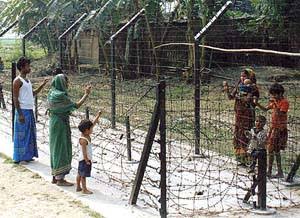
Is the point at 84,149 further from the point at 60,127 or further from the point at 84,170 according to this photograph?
the point at 60,127

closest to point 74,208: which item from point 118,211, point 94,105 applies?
point 118,211

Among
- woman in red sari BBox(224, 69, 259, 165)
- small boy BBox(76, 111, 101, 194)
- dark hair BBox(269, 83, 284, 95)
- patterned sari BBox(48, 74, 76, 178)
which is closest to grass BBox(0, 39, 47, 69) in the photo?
patterned sari BBox(48, 74, 76, 178)

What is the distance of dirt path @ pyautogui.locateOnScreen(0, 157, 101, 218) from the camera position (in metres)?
5.94

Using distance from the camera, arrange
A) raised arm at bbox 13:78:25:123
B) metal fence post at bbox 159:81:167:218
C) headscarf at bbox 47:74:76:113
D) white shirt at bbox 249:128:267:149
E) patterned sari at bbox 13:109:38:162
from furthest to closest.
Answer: patterned sari at bbox 13:109:38:162, raised arm at bbox 13:78:25:123, headscarf at bbox 47:74:76:113, white shirt at bbox 249:128:267:149, metal fence post at bbox 159:81:167:218

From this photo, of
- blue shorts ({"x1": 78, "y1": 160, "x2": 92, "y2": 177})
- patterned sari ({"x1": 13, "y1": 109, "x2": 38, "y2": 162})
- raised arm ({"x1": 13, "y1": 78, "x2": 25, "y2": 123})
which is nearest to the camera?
blue shorts ({"x1": 78, "y1": 160, "x2": 92, "y2": 177})

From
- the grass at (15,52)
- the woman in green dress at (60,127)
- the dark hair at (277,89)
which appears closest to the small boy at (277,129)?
the dark hair at (277,89)

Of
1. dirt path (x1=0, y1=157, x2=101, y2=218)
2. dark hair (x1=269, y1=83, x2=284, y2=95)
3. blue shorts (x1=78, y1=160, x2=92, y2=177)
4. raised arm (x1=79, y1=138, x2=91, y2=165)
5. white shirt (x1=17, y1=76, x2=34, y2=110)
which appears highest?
dark hair (x1=269, y1=83, x2=284, y2=95)

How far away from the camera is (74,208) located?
19.9 ft

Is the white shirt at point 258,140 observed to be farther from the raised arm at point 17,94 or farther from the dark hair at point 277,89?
the raised arm at point 17,94

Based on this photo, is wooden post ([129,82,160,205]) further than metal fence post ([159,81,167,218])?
Yes

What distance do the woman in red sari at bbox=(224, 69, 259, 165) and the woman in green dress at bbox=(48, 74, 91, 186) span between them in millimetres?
2057

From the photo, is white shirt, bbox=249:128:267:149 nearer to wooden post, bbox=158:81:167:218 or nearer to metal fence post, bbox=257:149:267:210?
metal fence post, bbox=257:149:267:210

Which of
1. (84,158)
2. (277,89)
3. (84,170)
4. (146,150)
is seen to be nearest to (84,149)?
(84,158)

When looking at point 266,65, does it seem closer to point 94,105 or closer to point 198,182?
point 94,105
